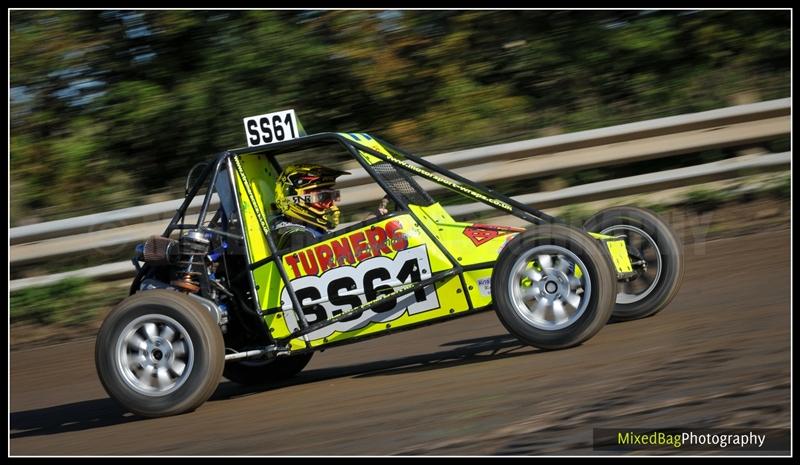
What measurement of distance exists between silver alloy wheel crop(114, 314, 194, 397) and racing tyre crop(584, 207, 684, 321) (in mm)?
2816

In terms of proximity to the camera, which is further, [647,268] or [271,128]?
[647,268]

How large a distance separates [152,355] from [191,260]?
0.67 m

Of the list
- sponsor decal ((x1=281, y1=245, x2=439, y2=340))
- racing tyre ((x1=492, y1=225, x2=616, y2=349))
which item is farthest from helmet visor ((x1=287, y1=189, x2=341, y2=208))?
racing tyre ((x1=492, y1=225, x2=616, y2=349))

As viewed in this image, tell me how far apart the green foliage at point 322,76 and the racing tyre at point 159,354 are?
557 centimetres

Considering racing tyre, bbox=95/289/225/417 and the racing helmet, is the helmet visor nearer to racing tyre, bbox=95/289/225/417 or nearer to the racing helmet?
the racing helmet

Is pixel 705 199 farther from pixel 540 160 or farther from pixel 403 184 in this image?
pixel 403 184

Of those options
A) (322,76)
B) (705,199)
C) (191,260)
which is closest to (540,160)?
(705,199)

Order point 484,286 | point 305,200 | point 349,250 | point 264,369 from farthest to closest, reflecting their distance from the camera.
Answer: point 264,369 < point 305,200 < point 349,250 < point 484,286

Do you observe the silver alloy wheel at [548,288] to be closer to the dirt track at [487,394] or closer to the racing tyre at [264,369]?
the dirt track at [487,394]

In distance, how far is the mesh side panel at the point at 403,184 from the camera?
6398 millimetres

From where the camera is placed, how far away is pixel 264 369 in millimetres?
7121

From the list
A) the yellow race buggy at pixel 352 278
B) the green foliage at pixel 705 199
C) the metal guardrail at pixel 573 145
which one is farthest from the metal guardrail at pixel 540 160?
the yellow race buggy at pixel 352 278

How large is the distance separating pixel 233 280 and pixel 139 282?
2.20 ft

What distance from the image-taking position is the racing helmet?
21.8ft
